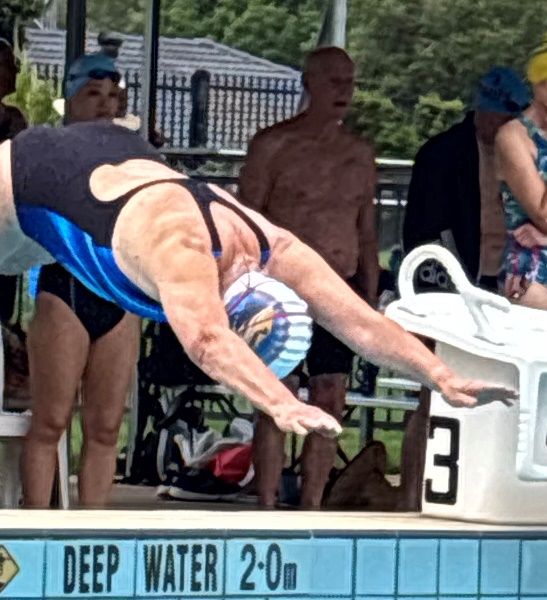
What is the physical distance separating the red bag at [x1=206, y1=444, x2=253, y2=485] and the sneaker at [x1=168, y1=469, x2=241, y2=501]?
26mm

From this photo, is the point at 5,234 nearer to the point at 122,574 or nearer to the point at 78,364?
the point at 78,364

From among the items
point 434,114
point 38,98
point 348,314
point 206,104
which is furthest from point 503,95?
point 434,114

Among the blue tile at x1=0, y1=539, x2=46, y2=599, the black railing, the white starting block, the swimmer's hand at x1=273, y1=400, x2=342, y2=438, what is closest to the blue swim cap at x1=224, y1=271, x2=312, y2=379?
the swimmer's hand at x1=273, y1=400, x2=342, y2=438

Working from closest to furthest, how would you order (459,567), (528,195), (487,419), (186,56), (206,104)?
1. (459,567)
2. (487,419)
3. (528,195)
4. (206,104)
5. (186,56)

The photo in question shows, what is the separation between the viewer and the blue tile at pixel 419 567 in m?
4.61

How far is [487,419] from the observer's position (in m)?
5.02

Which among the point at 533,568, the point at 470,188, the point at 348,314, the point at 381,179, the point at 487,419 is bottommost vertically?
the point at 533,568

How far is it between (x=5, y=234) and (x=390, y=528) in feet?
3.99

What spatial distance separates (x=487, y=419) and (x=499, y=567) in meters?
0.44

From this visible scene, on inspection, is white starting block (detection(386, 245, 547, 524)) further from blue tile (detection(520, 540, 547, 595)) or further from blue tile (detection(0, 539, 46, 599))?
blue tile (detection(0, 539, 46, 599))

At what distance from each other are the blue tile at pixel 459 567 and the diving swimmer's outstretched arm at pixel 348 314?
1.50ft

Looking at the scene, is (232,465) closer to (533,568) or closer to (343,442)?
(533,568)

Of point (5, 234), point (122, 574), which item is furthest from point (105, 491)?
point (122, 574)

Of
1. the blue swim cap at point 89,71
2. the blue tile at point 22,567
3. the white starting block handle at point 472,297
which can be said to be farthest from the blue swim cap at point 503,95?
the blue tile at point 22,567
